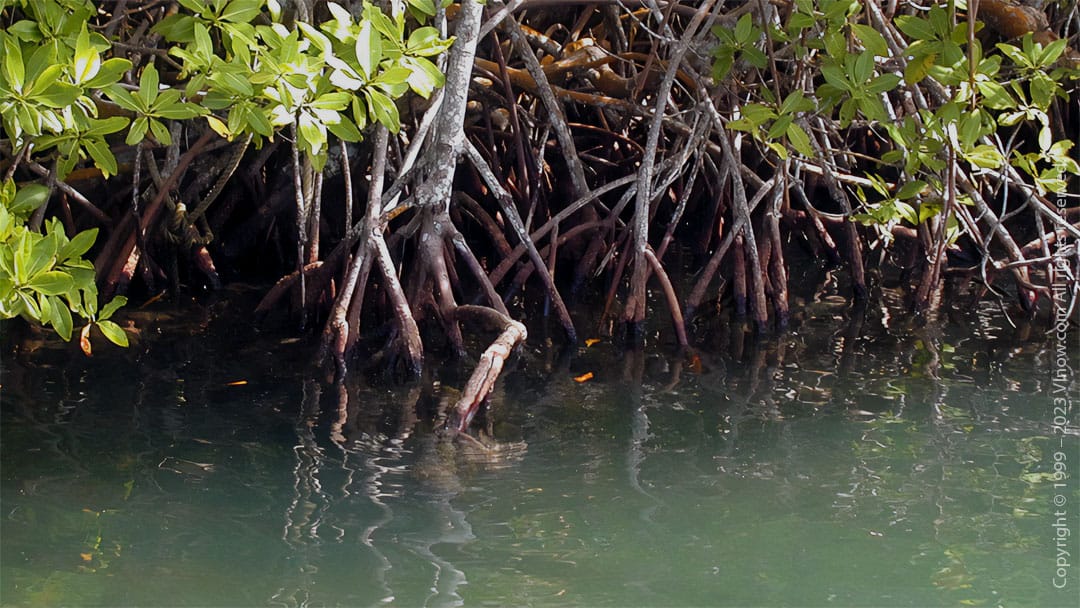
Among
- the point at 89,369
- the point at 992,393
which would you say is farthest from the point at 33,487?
the point at 992,393

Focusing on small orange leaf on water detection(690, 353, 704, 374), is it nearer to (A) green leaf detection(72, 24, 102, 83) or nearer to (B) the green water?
(B) the green water

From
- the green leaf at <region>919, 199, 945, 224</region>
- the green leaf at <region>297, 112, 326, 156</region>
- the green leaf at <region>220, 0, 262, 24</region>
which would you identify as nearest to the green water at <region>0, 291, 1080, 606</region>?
the green leaf at <region>919, 199, 945, 224</region>

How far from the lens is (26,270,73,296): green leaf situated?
270 centimetres

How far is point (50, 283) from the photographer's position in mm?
2709

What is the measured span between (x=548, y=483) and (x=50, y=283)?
149cm

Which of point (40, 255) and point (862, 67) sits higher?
point (862, 67)

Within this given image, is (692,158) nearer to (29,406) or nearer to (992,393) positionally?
(992,393)

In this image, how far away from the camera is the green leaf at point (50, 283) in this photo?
2695 millimetres

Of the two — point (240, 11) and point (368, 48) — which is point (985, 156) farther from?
point (240, 11)

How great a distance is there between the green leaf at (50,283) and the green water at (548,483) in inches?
26.6

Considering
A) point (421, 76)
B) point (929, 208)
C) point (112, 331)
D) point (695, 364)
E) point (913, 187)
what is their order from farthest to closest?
point (695, 364), point (929, 208), point (913, 187), point (112, 331), point (421, 76)

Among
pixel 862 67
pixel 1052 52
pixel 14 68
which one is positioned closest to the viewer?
pixel 14 68

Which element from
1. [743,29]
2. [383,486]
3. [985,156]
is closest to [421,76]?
[383,486]

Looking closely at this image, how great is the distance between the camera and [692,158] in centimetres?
668
